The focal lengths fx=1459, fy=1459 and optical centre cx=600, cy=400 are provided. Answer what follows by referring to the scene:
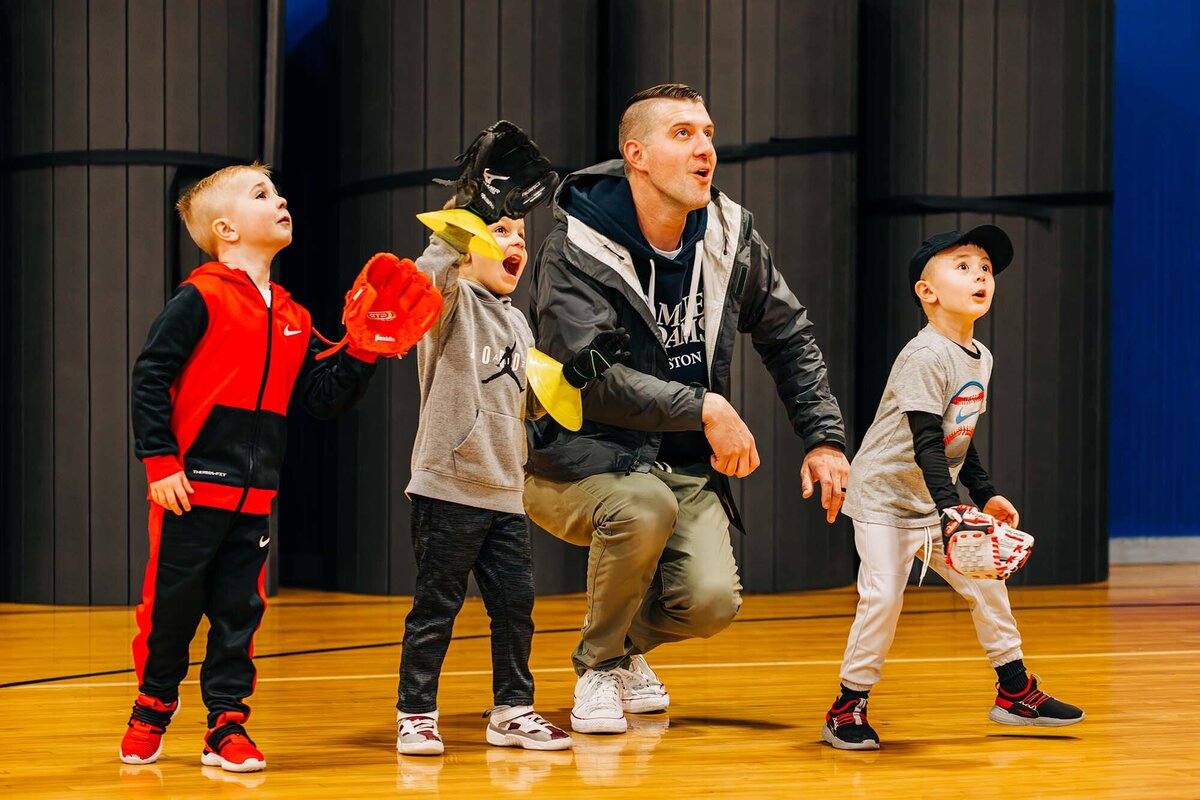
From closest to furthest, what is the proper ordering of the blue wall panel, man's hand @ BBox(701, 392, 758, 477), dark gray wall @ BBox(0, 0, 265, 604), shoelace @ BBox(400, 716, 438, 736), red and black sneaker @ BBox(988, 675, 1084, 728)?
man's hand @ BBox(701, 392, 758, 477), shoelace @ BBox(400, 716, 438, 736), red and black sneaker @ BBox(988, 675, 1084, 728), dark gray wall @ BBox(0, 0, 265, 604), the blue wall panel

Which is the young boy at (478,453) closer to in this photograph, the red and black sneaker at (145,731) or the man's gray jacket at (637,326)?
the man's gray jacket at (637,326)

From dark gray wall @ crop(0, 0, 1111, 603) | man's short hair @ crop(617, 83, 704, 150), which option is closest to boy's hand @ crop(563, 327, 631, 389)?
man's short hair @ crop(617, 83, 704, 150)

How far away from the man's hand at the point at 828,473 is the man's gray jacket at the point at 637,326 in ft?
0.13

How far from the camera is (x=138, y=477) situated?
5102 mm

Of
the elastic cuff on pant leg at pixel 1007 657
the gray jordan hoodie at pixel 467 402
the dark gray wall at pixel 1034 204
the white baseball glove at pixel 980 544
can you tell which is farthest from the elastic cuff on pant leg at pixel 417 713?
the dark gray wall at pixel 1034 204

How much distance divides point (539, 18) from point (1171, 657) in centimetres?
303

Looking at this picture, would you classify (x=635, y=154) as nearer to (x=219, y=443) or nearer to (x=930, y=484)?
(x=930, y=484)

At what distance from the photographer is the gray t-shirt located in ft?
9.65

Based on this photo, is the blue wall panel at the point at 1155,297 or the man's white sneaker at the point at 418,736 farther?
the blue wall panel at the point at 1155,297

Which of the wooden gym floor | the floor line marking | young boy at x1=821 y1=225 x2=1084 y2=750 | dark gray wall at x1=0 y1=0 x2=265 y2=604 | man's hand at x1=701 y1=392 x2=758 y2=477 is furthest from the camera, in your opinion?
dark gray wall at x1=0 y1=0 x2=265 y2=604

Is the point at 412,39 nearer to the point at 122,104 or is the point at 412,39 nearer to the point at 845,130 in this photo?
the point at 122,104

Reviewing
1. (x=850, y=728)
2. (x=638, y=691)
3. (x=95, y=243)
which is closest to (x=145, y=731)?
(x=638, y=691)

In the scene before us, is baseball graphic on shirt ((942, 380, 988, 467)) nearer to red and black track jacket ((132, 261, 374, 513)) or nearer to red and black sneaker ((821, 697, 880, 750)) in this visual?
red and black sneaker ((821, 697, 880, 750))

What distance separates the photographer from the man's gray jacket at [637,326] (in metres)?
2.90
